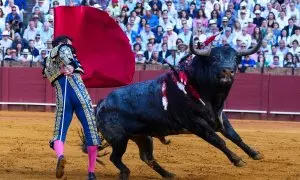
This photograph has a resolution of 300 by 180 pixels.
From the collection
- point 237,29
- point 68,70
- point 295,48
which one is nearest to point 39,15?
point 237,29

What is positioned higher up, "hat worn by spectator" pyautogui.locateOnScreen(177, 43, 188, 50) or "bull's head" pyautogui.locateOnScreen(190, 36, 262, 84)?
"bull's head" pyautogui.locateOnScreen(190, 36, 262, 84)

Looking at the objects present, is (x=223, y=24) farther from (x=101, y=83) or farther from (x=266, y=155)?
(x=101, y=83)

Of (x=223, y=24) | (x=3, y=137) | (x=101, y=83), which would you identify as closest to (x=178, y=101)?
(x=101, y=83)

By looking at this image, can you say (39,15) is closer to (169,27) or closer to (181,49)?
(169,27)

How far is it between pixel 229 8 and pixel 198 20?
2.24 ft

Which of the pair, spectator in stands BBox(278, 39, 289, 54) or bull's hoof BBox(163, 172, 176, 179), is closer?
bull's hoof BBox(163, 172, 176, 179)

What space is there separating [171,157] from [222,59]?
299 cm

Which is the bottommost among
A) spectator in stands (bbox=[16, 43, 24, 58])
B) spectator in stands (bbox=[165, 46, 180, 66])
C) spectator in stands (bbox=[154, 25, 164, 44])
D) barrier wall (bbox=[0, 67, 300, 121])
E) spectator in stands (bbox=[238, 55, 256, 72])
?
barrier wall (bbox=[0, 67, 300, 121])

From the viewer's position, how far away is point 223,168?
9828 mm

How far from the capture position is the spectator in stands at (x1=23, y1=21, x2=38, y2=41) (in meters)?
17.8

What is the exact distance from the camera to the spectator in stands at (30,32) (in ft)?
58.4

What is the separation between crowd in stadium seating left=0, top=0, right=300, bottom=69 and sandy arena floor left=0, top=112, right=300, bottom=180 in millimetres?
2174

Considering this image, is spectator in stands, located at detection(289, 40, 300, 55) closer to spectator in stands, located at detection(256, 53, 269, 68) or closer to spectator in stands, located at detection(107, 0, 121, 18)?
spectator in stands, located at detection(256, 53, 269, 68)

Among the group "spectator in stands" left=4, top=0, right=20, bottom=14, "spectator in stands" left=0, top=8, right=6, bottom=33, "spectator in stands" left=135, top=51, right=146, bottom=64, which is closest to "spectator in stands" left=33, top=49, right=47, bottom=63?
"spectator in stands" left=0, top=8, right=6, bottom=33
